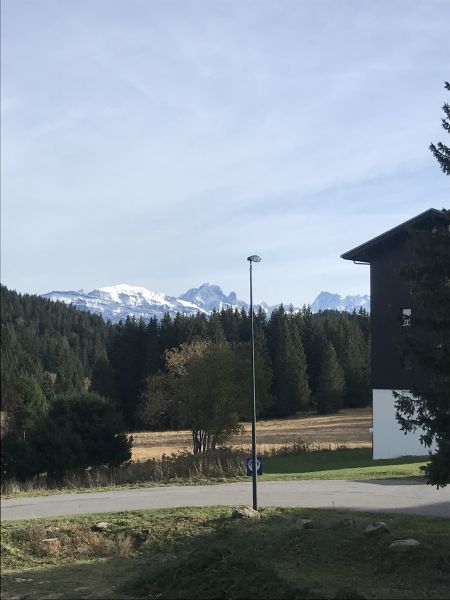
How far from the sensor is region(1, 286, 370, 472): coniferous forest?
9672 millimetres

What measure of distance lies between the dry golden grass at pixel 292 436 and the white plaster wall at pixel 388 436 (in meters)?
4.38

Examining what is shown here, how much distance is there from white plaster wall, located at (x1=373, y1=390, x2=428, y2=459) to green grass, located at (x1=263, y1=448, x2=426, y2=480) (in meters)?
0.75

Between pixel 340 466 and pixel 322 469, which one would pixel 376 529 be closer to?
pixel 322 469

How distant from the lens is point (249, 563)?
35.2 feet

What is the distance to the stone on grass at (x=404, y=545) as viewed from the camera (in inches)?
472

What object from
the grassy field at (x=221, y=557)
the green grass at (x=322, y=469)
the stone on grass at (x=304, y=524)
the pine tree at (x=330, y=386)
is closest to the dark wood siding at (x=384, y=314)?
the green grass at (x=322, y=469)

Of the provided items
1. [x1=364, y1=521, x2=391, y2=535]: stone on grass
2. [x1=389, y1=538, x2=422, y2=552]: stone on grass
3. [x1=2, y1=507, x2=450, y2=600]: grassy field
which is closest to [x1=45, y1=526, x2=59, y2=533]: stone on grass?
[x1=2, y1=507, x2=450, y2=600]: grassy field

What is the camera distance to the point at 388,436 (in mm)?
33094

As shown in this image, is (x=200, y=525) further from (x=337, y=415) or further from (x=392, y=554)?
(x=337, y=415)

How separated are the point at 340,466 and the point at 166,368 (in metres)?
19.8

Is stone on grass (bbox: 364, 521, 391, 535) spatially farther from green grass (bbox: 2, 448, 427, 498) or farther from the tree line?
the tree line

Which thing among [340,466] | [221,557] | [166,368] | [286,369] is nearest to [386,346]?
[340,466]

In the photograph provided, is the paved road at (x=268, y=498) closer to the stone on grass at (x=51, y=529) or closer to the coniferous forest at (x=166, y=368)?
the stone on grass at (x=51, y=529)

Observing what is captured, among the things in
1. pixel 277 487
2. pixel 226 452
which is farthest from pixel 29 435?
pixel 226 452
